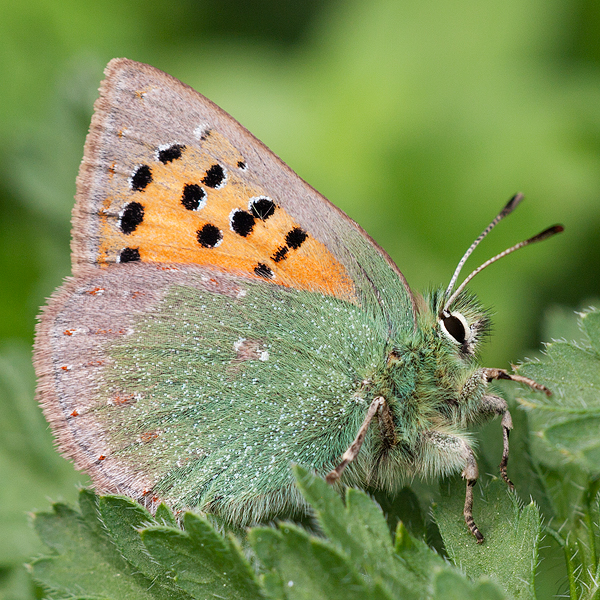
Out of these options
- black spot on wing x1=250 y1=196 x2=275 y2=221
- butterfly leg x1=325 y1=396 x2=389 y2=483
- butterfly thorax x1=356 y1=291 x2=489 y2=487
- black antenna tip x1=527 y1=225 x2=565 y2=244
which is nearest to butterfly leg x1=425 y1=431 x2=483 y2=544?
butterfly thorax x1=356 y1=291 x2=489 y2=487

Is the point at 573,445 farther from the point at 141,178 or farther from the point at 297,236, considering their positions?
the point at 141,178

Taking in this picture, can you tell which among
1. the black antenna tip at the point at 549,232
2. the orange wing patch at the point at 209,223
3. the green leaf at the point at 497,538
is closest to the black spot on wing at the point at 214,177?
the orange wing patch at the point at 209,223

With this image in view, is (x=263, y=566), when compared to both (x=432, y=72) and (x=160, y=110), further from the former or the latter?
(x=432, y=72)

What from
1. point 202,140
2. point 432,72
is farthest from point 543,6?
point 202,140

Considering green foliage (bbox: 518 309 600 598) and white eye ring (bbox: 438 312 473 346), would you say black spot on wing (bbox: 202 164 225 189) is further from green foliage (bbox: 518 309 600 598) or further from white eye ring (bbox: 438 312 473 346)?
green foliage (bbox: 518 309 600 598)

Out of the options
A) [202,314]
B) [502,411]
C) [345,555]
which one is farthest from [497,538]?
[202,314]

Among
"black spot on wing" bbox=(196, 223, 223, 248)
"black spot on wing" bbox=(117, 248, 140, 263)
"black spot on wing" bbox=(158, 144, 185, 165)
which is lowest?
"black spot on wing" bbox=(117, 248, 140, 263)

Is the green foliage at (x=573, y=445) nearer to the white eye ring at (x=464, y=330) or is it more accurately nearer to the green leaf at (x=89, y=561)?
the white eye ring at (x=464, y=330)
